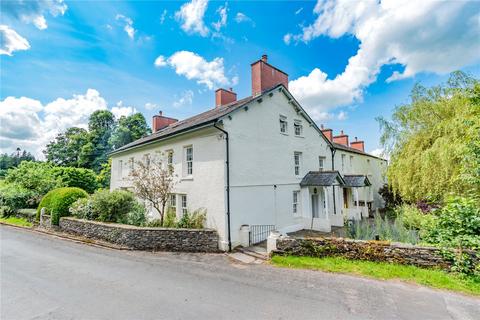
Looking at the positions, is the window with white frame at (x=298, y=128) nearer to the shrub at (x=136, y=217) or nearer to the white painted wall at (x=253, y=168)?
the white painted wall at (x=253, y=168)

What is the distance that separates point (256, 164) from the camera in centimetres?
1270

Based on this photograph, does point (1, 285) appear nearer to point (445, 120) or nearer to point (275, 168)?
point (275, 168)

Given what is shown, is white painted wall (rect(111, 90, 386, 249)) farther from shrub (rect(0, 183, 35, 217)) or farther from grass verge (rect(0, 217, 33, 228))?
shrub (rect(0, 183, 35, 217))

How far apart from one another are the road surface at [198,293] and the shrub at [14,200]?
48.6ft

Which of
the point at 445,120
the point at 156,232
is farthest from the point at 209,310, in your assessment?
the point at 445,120

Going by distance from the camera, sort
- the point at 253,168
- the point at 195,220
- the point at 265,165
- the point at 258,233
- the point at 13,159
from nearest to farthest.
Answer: the point at 195,220 < the point at 258,233 < the point at 253,168 < the point at 265,165 < the point at 13,159

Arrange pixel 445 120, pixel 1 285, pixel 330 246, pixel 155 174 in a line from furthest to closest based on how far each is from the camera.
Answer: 1. pixel 155 174
2. pixel 445 120
3. pixel 330 246
4. pixel 1 285

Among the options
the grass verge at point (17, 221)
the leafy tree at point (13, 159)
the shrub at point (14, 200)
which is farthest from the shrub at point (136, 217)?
the leafy tree at point (13, 159)

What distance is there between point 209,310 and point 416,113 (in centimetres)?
1580

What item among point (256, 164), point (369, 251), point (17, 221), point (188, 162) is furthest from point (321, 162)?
point (17, 221)

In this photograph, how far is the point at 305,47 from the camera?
571 inches

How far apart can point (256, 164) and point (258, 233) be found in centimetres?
386

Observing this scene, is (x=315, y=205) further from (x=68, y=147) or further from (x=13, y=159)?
(x=13, y=159)

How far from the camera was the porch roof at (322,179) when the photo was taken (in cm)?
1451
